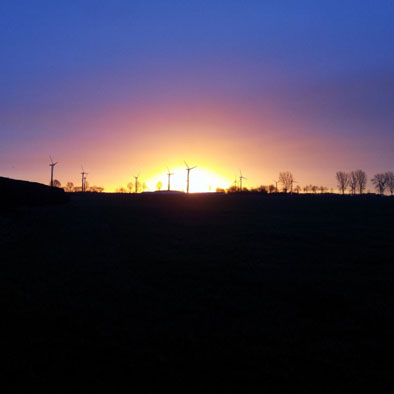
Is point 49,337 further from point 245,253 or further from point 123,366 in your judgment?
point 245,253

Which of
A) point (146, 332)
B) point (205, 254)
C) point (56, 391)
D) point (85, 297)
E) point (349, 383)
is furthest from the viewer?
point (205, 254)

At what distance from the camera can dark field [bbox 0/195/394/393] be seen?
24.9 ft

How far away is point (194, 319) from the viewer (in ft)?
36.1

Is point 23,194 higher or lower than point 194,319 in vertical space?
higher

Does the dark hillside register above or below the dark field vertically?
above

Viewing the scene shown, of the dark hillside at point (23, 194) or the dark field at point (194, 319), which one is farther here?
the dark hillside at point (23, 194)

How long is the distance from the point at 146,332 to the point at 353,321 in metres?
5.68

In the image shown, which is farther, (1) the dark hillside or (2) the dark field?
(1) the dark hillside

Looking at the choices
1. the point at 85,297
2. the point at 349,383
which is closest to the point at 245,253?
the point at 85,297

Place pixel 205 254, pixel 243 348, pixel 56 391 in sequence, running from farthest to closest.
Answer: pixel 205 254 → pixel 243 348 → pixel 56 391

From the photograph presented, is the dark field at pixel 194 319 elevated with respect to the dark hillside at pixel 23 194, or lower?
lower

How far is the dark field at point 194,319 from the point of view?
24.9 ft

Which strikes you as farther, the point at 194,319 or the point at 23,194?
the point at 23,194

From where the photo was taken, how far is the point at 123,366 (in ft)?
25.7
